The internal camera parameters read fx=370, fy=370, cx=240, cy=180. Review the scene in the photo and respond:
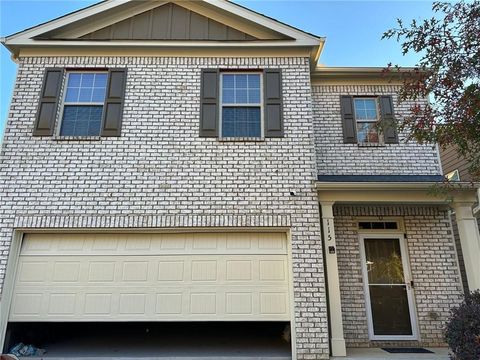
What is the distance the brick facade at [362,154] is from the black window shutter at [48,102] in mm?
5485

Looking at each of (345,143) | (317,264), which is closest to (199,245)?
(317,264)

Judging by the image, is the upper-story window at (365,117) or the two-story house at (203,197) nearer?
the two-story house at (203,197)

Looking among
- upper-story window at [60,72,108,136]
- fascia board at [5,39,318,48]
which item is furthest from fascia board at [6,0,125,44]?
upper-story window at [60,72,108,136]

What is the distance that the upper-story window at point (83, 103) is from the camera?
722cm

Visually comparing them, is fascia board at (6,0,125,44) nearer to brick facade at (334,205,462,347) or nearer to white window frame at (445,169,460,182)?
brick facade at (334,205,462,347)

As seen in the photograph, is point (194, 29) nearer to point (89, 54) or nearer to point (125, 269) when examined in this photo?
point (89, 54)

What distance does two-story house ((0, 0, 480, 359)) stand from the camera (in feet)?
21.1

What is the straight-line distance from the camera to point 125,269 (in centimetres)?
656

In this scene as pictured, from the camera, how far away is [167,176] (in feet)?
22.5

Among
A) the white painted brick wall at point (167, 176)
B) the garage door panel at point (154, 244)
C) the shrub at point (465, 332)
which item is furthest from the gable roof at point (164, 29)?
the shrub at point (465, 332)

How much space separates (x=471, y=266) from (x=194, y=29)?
23.2 ft

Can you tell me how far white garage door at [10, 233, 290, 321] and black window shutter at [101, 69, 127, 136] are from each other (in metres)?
2.03

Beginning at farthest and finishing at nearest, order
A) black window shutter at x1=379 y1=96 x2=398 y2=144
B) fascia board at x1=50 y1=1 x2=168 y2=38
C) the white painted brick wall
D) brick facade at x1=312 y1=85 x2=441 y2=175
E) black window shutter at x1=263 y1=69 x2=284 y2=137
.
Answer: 1. black window shutter at x1=379 y1=96 x2=398 y2=144
2. brick facade at x1=312 y1=85 x2=441 y2=175
3. fascia board at x1=50 y1=1 x2=168 y2=38
4. black window shutter at x1=263 y1=69 x2=284 y2=137
5. the white painted brick wall

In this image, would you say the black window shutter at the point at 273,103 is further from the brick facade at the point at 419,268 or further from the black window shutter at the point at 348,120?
the brick facade at the point at 419,268
